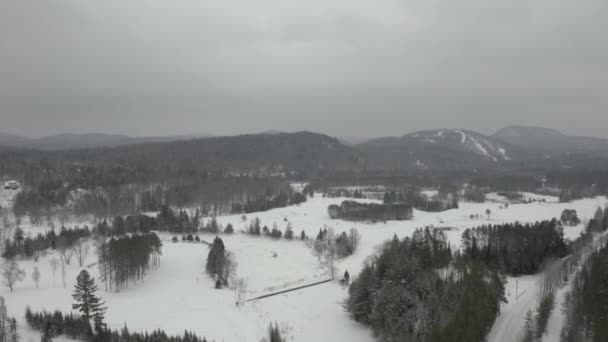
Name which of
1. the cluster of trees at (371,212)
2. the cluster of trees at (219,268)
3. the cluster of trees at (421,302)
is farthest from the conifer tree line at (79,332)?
the cluster of trees at (371,212)

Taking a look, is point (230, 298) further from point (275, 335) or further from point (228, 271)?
point (275, 335)

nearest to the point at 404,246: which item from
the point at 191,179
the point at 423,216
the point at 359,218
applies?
the point at 359,218

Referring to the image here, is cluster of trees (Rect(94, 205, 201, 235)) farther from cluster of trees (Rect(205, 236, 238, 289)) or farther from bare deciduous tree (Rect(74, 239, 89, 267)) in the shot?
cluster of trees (Rect(205, 236, 238, 289))

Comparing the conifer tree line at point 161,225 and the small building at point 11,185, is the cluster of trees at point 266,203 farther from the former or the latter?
the small building at point 11,185

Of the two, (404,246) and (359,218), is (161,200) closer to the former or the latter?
(359,218)

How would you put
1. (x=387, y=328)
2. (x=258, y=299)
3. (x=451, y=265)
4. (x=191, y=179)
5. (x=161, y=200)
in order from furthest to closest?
(x=191, y=179) < (x=161, y=200) < (x=451, y=265) < (x=258, y=299) < (x=387, y=328)

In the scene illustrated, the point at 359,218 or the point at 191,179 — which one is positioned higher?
the point at 191,179

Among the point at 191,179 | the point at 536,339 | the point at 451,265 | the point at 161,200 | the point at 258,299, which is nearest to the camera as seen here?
the point at 536,339
